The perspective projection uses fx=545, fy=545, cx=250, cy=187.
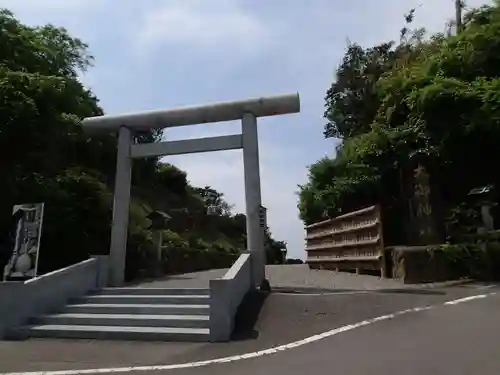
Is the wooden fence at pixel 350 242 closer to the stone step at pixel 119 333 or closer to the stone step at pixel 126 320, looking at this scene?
the stone step at pixel 126 320

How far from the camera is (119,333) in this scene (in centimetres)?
913

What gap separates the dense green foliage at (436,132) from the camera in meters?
15.8

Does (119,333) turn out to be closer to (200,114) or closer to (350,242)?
(200,114)

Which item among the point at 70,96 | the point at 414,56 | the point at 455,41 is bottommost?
the point at 70,96

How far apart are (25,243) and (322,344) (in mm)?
6803

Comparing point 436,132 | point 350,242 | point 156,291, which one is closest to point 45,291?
point 156,291

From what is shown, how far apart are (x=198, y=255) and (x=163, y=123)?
47.4ft

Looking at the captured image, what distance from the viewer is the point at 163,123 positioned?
12914 mm

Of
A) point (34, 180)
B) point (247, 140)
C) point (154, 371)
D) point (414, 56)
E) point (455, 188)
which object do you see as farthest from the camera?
A: point (414, 56)

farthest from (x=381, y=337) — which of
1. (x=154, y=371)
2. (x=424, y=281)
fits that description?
(x=424, y=281)

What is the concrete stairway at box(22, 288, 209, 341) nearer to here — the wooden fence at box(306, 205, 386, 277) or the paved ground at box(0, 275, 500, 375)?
the paved ground at box(0, 275, 500, 375)

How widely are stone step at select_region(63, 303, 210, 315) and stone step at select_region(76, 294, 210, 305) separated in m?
0.14

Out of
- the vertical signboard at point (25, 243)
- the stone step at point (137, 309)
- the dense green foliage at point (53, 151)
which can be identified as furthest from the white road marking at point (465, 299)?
the dense green foliage at point (53, 151)

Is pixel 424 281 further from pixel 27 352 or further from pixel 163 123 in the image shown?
pixel 27 352
